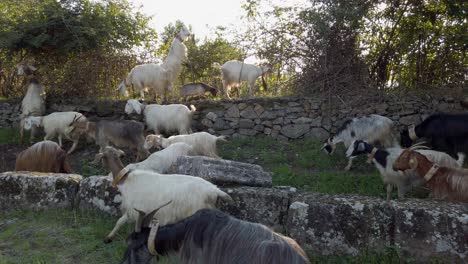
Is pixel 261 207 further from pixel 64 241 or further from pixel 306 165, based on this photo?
pixel 306 165

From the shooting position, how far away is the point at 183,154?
681 centimetres

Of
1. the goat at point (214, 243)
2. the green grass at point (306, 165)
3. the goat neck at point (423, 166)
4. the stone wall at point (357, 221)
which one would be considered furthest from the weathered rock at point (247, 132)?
the goat at point (214, 243)

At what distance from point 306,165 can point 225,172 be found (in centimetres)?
379

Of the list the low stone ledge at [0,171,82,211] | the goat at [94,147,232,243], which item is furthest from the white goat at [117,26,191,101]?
the goat at [94,147,232,243]

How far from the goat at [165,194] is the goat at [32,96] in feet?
24.4

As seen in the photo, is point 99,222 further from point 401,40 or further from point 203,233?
point 401,40

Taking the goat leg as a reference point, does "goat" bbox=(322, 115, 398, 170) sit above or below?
above

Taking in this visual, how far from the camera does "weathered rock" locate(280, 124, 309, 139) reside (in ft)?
33.0

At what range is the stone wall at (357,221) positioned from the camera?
394 centimetres

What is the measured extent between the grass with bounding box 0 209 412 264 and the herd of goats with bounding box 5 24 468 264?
0.26 m

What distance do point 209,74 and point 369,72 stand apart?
605cm

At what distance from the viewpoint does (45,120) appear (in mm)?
10430

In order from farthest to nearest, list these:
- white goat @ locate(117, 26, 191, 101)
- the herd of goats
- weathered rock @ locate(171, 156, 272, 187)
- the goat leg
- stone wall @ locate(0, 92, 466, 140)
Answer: white goat @ locate(117, 26, 191, 101)
stone wall @ locate(0, 92, 466, 140)
weathered rock @ locate(171, 156, 272, 187)
the goat leg
the herd of goats

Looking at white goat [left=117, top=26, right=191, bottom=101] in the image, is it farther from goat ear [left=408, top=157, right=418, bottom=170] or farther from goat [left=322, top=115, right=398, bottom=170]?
goat ear [left=408, top=157, right=418, bottom=170]
